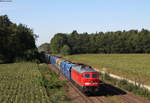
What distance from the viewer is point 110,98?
95.8 feet

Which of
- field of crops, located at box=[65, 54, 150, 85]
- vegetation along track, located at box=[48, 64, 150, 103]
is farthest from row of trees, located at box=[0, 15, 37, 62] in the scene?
vegetation along track, located at box=[48, 64, 150, 103]

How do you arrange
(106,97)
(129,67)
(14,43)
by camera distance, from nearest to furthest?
(106,97) < (129,67) < (14,43)

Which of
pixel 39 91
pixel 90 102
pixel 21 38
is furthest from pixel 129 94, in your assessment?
pixel 21 38

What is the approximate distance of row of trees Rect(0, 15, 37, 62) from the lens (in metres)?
94.4

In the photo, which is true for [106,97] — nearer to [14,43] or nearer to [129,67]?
[129,67]

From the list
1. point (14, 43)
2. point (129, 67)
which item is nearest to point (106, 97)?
point (129, 67)

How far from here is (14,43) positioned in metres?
98.6

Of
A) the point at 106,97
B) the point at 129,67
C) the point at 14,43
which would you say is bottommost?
the point at 106,97

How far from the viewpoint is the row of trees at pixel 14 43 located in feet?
310

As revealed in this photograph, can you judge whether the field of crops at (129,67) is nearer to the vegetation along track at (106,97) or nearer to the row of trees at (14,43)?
the vegetation along track at (106,97)

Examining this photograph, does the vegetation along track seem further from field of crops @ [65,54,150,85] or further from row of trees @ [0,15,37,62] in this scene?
row of trees @ [0,15,37,62]

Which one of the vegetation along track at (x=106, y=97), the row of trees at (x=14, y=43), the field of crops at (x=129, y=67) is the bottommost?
the vegetation along track at (x=106, y=97)

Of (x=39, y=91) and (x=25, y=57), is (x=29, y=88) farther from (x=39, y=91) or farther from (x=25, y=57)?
(x=25, y=57)

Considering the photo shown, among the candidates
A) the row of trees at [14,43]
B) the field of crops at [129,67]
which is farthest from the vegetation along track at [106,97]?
the row of trees at [14,43]
